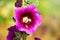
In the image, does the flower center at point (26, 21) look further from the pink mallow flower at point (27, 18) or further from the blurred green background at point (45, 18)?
the blurred green background at point (45, 18)

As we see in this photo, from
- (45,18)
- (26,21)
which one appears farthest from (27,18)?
(45,18)

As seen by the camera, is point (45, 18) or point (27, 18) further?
point (45, 18)

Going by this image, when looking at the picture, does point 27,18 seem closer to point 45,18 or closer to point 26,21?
point 26,21

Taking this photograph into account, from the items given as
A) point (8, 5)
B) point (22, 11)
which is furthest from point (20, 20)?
point (8, 5)

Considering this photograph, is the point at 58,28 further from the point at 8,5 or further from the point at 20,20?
the point at 20,20

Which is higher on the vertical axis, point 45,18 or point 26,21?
point 26,21

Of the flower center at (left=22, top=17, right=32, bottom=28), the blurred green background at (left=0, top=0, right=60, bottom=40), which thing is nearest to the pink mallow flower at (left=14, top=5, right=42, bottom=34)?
the flower center at (left=22, top=17, right=32, bottom=28)
